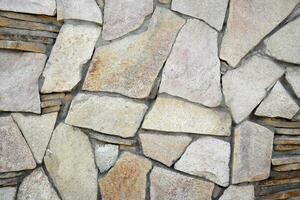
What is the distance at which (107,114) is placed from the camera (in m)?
1.79

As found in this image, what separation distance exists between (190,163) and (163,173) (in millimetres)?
137

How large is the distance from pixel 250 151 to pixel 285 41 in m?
0.55

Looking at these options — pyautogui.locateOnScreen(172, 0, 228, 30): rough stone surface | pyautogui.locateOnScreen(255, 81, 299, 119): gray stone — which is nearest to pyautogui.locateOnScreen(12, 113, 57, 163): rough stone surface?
pyautogui.locateOnScreen(172, 0, 228, 30): rough stone surface

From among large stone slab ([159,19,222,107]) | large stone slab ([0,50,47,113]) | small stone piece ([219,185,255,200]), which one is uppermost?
large stone slab ([159,19,222,107])

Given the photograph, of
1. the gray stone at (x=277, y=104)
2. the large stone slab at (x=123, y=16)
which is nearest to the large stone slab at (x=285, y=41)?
the gray stone at (x=277, y=104)

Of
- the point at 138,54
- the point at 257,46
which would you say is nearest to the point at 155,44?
the point at 138,54

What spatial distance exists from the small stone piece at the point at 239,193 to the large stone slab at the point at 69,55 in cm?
90

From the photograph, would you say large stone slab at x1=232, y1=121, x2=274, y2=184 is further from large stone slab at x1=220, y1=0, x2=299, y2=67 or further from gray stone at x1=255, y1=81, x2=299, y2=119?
large stone slab at x1=220, y1=0, x2=299, y2=67

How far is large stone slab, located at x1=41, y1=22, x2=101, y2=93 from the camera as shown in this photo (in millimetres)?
1706

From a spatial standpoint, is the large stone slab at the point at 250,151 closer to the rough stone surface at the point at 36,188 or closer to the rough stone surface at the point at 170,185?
the rough stone surface at the point at 170,185

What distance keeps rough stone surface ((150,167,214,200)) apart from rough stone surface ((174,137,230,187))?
0.04 meters

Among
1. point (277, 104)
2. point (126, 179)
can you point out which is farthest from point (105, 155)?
point (277, 104)

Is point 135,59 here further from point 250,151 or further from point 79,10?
point 250,151

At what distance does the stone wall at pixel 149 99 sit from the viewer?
1708 mm
